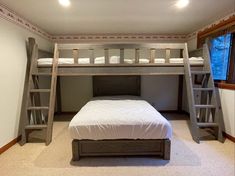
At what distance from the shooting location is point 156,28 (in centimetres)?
368

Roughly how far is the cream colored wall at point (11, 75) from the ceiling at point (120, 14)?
0.35m

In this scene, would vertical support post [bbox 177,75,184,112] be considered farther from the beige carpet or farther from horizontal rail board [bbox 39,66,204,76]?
the beige carpet

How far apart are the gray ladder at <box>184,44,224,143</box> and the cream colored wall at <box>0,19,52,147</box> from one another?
278 cm

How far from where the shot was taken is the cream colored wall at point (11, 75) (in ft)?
7.77

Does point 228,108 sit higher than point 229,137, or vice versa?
point 228,108

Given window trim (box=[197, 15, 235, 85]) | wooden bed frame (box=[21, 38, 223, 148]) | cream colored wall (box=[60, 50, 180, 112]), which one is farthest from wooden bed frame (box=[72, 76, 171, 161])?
cream colored wall (box=[60, 50, 180, 112])

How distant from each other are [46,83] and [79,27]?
4.86ft

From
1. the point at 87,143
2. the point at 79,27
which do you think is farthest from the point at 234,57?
the point at 79,27

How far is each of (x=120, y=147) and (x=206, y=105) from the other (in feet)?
5.48

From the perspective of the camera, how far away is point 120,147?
211cm

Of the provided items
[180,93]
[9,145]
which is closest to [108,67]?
[9,145]

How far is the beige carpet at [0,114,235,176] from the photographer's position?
1895 millimetres

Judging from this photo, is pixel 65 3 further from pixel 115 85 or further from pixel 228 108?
pixel 228 108

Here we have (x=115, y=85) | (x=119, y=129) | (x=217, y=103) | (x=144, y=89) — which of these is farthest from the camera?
(x=144, y=89)
